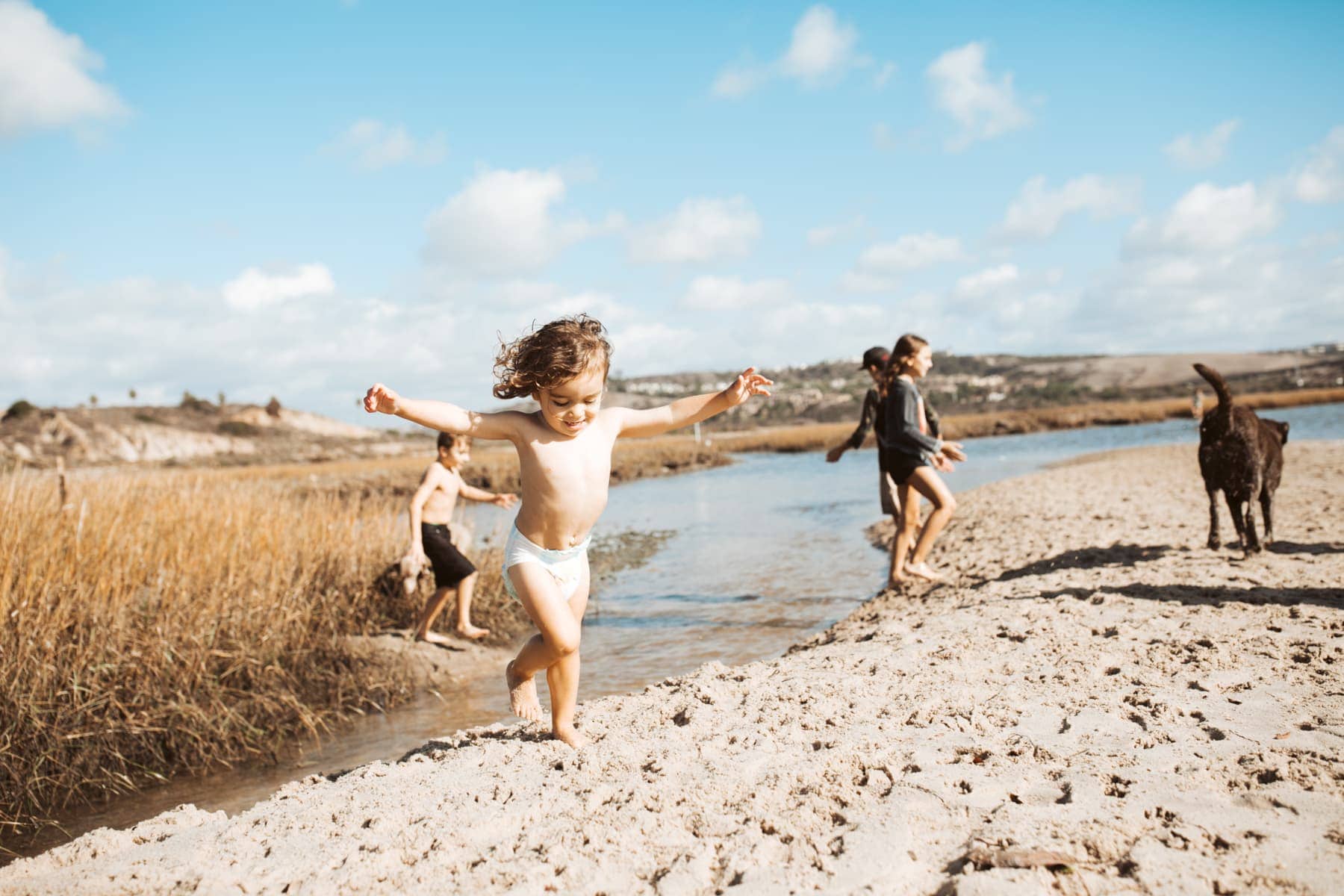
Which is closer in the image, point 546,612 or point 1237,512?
point 546,612

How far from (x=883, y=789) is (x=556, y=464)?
71.8 inches

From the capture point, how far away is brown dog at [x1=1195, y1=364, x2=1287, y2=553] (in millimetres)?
7168

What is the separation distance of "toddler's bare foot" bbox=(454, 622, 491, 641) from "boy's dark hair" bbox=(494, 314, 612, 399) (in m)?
4.55

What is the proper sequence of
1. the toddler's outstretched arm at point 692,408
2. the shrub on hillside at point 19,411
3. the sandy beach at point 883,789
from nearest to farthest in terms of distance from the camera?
the sandy beach at point 883,789
the toddler's outstretched arm at point 692,408
the shrub on hillside at point 19,411

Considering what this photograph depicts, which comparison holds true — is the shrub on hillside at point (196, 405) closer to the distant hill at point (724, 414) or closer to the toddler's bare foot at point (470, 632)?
the distant hill at point (724, 414)

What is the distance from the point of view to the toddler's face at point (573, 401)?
3752 millimetres

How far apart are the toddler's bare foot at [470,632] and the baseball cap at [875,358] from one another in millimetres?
4209

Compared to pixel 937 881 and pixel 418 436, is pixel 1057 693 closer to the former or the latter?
pixel 937 881

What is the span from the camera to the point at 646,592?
10594mm

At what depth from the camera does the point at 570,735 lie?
12.8ft

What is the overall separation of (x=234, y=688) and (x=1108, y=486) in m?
13.5

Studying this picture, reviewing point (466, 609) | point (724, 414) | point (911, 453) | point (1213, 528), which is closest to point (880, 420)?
point (911, 453)

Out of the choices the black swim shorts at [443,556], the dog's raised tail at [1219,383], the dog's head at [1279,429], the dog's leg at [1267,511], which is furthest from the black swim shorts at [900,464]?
the black swim shorts at [443,556]

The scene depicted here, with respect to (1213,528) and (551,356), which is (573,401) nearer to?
(551,356)
